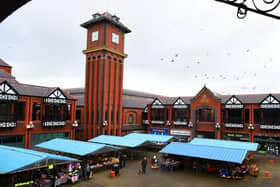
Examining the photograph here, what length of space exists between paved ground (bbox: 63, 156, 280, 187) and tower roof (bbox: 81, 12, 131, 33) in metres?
24.9

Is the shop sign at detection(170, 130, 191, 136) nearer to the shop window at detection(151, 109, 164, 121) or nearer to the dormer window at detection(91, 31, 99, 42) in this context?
the shop window at detection(151, 109, 164, 121)

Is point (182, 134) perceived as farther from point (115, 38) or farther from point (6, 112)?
point (6, 112)

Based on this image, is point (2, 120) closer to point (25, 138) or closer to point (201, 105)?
point (25, 138)

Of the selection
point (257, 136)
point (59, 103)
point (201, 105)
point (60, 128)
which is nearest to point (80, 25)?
point (59, 103)

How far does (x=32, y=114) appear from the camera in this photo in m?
28.0

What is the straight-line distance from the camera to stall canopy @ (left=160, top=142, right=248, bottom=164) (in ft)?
58.6

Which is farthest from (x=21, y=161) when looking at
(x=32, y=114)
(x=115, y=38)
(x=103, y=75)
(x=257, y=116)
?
(x=257, y=116)

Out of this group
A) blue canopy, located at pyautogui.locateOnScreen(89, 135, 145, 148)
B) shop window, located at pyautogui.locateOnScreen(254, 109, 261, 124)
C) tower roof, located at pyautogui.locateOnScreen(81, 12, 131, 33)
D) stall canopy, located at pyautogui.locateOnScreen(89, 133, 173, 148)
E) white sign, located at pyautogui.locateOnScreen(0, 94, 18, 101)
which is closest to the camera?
white sign, located at pyautogui.locateOnScreen(0, 94, 18, 101)

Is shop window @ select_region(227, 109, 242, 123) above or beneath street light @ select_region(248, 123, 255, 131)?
above

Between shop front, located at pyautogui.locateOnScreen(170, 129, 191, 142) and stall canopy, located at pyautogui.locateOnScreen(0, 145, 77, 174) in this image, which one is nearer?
stall canopy, located at pyautogui.locateOnScreen(0, 145, 77, 174)

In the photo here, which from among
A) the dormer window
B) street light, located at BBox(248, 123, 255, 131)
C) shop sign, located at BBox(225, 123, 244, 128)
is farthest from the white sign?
street light, located at BBox(248, 123, 255, 131)

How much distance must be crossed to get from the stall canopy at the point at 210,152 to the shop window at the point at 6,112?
1869 cm

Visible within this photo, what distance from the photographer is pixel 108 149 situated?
2114cm

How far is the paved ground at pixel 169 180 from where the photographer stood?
16.8 m
